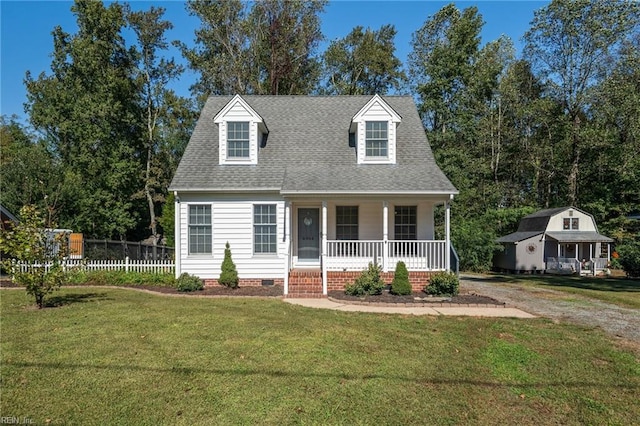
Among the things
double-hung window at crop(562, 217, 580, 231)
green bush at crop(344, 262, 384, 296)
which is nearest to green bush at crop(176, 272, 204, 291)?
green bush at crop(344, 262, 384, 296)

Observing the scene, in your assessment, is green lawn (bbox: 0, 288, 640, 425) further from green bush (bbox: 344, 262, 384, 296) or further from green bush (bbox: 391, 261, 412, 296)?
green bush (bbox: 391, 261, 412, 296)

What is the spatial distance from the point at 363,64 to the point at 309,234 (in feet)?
78.1

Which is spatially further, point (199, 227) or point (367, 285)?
point (199, 227)

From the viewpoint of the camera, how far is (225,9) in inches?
1136

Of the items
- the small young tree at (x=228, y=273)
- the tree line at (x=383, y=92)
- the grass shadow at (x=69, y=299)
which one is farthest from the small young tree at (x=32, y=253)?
the tree line at (x=383, y=92)

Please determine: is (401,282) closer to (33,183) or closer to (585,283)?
(585,283)

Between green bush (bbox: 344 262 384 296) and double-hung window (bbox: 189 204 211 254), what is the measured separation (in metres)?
5.35

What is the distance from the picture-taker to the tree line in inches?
1114

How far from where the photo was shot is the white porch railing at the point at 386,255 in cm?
1278

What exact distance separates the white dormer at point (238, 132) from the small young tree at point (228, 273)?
12.0ft

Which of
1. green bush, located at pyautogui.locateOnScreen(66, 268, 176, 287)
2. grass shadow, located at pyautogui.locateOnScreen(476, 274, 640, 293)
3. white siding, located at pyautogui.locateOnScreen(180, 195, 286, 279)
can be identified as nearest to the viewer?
white siding, located at pyautogui.locateOnScreen(180, 195, 286, 279)

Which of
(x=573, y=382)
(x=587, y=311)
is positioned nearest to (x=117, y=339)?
(x=573, y=382)

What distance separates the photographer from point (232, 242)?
44.5 feet

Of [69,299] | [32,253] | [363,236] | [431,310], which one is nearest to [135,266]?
[69,299]
